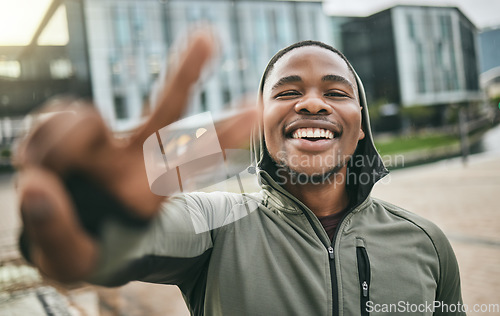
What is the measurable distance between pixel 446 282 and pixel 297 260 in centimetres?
67

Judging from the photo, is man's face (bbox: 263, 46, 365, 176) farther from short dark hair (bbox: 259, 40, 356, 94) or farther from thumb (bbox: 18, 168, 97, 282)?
thumb (bbox: 18, 168, 97, 282)

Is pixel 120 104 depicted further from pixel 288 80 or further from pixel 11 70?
pixel 288 80

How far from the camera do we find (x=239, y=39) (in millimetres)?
30047

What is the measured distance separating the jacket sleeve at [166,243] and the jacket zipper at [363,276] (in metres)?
0.50

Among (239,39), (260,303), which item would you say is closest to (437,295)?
(260,303)

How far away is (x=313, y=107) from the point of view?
1.33 m

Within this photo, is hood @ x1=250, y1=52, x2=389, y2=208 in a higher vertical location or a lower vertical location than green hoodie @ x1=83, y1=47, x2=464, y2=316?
higher

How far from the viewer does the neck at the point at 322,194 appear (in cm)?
146

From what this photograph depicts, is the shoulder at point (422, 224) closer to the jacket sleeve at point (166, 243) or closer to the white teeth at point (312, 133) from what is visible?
the white teeth at point (312, 133)

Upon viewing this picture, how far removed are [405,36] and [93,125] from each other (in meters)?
47.8

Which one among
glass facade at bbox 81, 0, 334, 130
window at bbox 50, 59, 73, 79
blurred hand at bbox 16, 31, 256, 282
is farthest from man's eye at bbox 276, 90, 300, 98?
glass facade at bbox 81, 0, 334, 130

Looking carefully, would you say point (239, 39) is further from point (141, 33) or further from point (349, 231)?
point (349, 231)

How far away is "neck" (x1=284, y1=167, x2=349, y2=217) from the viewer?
1457 millimetres

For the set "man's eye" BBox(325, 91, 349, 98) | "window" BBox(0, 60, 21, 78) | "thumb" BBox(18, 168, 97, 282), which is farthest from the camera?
"window" BBox(0, 60, 21, 78)
